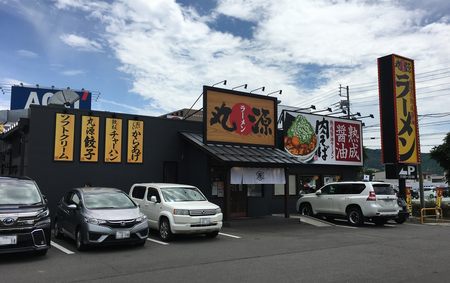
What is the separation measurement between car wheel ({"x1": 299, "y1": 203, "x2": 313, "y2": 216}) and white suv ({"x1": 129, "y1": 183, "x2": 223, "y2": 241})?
8.04 m

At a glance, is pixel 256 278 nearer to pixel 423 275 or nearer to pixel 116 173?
pixel 423 275

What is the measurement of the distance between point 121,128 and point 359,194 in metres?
10.1

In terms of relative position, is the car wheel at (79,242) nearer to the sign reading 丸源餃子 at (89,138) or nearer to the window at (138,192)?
the window at (138,192)

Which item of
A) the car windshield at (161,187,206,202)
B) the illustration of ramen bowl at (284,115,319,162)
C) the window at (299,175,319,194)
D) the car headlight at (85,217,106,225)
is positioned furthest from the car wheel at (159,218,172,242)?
the window at (299,175,319,194)

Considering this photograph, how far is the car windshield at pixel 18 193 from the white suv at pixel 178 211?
3.67 meters

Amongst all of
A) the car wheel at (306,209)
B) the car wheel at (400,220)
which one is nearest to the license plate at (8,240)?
the car wheel at (306,209)

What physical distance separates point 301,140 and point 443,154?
9.35 meters

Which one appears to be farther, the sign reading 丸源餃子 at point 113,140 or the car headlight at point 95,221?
the sign reading 丸源餃子 at point 113,140

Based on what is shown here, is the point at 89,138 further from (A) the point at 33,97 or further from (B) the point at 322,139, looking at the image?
(A) the point at 33,97

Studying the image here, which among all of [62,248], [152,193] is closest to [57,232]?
[62,248]

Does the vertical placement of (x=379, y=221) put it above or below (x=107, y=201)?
below

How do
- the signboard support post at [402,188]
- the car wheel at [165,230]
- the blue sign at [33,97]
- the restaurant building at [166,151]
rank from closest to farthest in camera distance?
the car wheel at [165,230] → the restaurant building at [166,151] → the signboard support post at [402,188] → the blue sign at [33,97]

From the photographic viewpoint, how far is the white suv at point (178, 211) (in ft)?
40.7

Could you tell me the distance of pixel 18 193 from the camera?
403 inches
